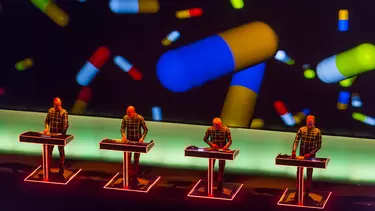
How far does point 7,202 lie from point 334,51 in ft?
16.2

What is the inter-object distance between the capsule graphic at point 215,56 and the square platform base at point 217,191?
5.48ft

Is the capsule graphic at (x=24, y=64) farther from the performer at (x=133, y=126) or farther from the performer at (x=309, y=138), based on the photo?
the performer at (x=309, y=138)

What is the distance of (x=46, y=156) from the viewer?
1127cm

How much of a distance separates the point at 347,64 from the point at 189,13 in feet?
7.97

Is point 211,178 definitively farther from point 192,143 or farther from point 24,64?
point 24,64

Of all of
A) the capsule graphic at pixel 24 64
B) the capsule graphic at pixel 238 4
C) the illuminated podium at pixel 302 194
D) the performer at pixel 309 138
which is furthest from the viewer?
the capsule graphic at pixel 24 64

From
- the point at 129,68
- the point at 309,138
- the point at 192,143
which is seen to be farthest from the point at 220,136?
the point at 129,68

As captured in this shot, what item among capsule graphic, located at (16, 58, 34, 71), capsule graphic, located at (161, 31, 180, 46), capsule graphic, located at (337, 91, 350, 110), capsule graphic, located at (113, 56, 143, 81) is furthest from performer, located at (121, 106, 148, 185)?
capsule graphic, located at (337, 91, 350, 110)

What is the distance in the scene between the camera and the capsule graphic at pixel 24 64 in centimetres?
1291

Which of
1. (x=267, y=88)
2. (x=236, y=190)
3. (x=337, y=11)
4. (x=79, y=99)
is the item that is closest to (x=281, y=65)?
(x=267, y=88)

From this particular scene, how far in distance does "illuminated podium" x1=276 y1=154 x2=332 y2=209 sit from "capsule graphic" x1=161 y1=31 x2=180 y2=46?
265cm

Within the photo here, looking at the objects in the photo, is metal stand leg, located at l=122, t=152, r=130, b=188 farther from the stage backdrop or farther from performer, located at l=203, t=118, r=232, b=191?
the stage backdrop

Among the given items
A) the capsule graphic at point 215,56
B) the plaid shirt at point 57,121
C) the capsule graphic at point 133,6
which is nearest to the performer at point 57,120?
the plaid shirt at point 57,121

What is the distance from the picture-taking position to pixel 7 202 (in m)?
10.5
